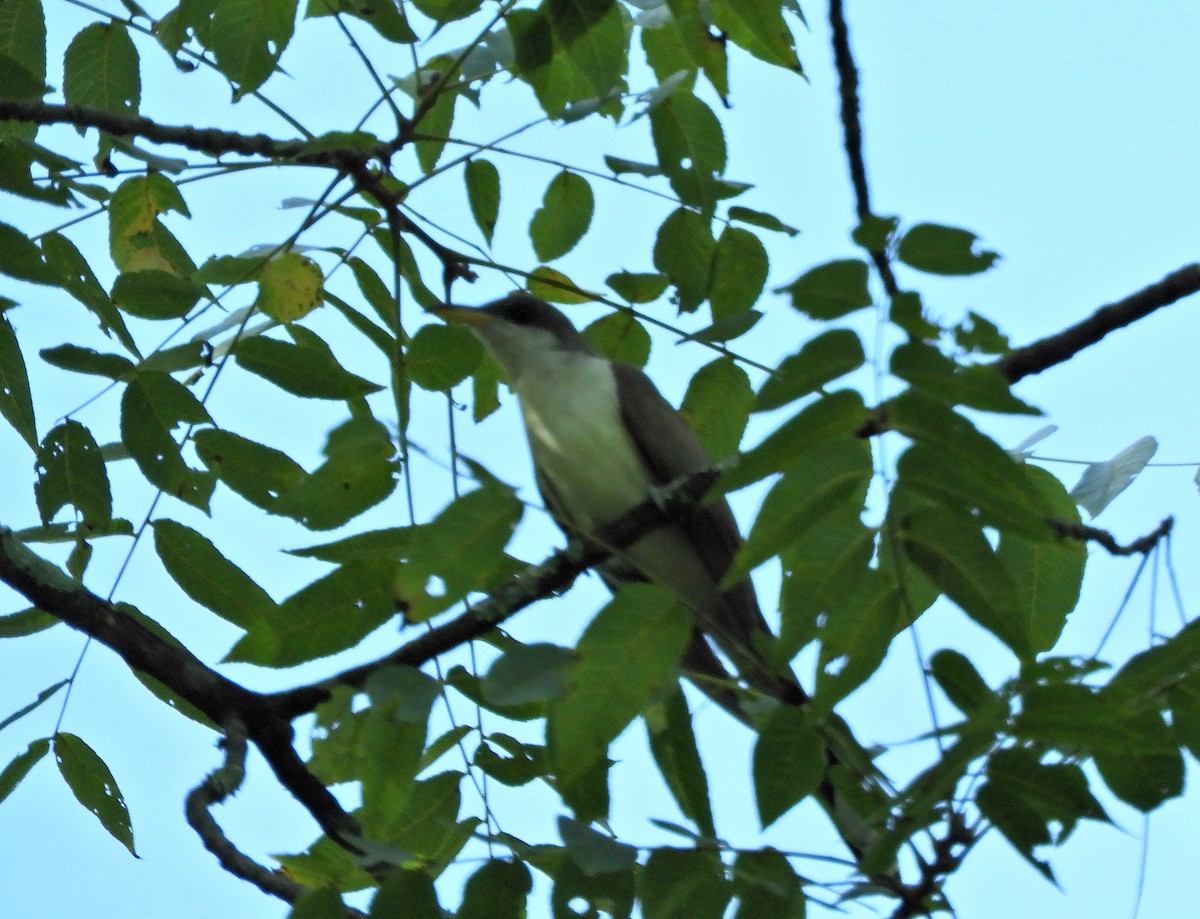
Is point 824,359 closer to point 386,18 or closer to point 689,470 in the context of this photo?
point 386,18

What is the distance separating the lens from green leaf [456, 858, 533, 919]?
348cm

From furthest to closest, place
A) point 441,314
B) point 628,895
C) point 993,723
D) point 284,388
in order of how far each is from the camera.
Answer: point 441,314 → point 284,388 → point 628,895 → point 993,723

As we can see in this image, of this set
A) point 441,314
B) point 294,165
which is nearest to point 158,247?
point 294,165

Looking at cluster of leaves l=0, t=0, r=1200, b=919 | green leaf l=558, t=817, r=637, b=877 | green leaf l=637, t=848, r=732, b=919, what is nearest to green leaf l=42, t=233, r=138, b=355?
cluster of leaves l=0, t=0, r=1200, b=919

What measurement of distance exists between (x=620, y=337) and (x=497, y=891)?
2220mm

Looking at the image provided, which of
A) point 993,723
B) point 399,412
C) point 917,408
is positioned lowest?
point 993,723

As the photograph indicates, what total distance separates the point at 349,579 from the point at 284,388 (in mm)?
1022

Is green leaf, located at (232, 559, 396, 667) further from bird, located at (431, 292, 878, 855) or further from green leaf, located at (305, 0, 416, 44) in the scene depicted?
bird, located at (431, 292, 878, 855)

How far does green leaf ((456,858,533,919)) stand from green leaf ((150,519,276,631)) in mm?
1283

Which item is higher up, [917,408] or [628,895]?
[917,408]

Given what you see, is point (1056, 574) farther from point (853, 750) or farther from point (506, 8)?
point (506, 8)

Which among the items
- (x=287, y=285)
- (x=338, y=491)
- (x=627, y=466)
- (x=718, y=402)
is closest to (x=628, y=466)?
(x=627, y=466)

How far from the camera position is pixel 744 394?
15.5ft

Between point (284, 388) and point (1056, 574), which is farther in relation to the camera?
point (284, 388)
